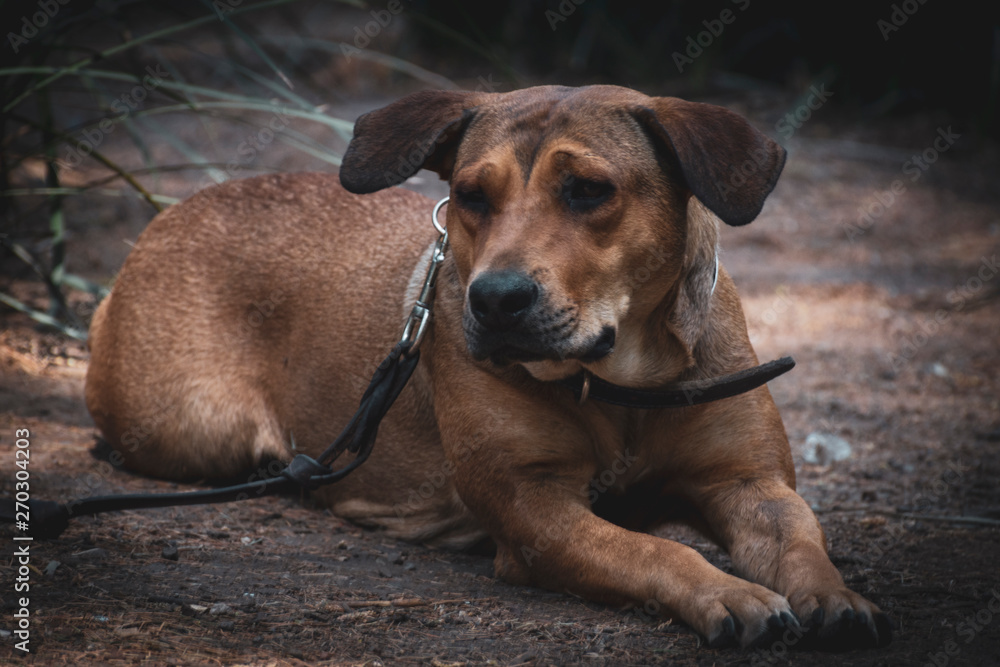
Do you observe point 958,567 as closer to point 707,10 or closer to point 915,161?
point 915,161

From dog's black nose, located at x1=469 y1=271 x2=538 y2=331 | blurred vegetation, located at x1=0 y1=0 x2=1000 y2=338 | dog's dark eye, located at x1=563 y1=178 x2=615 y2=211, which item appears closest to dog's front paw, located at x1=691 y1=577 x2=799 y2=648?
dog's black nose, located at x1=469 y1=271 x2=538 y2=331

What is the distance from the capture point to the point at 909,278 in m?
7.86

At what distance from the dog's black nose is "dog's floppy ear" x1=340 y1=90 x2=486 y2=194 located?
0.67 metres

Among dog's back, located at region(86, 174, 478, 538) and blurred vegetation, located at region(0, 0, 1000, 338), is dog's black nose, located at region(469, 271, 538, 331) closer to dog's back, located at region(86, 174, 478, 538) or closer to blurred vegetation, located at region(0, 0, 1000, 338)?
dog's back, located at region(86, 174, 478, 538)

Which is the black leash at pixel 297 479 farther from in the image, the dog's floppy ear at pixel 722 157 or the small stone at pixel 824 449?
the small stone at pixel 824 449

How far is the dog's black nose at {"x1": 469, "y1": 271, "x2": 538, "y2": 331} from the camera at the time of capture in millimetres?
2506

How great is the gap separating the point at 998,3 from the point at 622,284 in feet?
32.1

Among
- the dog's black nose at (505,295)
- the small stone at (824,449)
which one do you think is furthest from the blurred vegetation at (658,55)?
the dog's black nose at (505,295)

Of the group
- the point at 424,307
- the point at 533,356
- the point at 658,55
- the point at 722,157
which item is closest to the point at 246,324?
the point at 424,307

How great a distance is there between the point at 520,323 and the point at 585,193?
50 cm

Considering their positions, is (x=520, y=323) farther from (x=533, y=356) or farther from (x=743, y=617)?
(x=743, y=617)

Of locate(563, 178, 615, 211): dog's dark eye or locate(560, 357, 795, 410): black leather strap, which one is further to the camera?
locate(560, 357, 795, 410): black leather strap

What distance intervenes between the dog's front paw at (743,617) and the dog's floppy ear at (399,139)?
64.0 inches

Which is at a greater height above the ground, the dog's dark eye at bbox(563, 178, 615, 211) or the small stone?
the dog's dark eye at bbox(563, 178, 615, 211)
